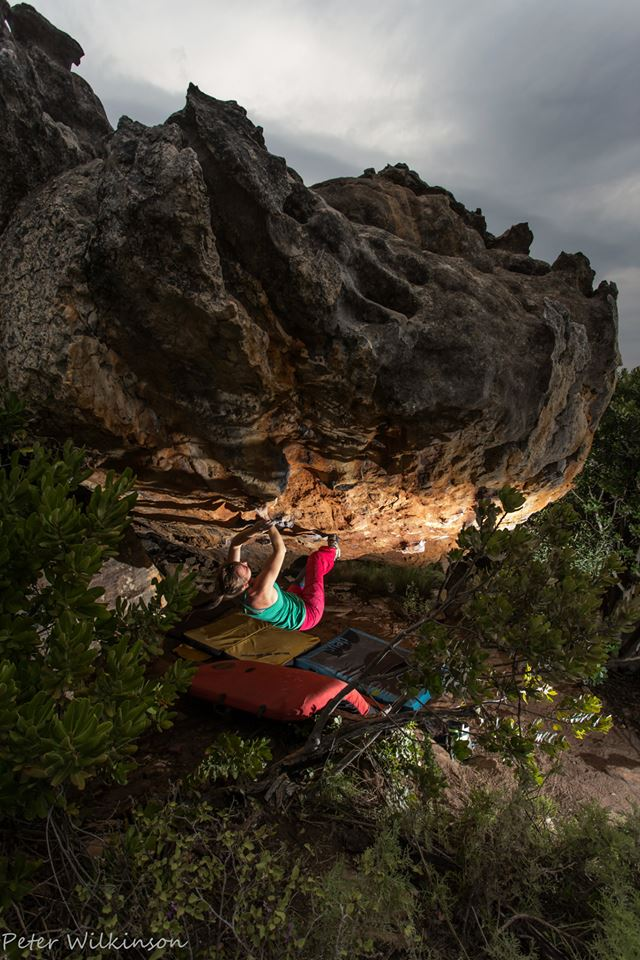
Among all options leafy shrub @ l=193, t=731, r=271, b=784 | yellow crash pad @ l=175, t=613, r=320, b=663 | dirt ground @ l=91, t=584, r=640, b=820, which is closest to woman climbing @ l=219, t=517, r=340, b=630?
dirt ground @ l=91, t=584, r=640, b=820

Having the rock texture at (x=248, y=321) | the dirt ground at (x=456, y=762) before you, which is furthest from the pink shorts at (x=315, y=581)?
the dirt ground at (x=456, y=762)

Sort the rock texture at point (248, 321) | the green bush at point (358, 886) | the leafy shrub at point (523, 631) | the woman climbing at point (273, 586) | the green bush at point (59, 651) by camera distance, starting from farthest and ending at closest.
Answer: the woman climbing at point (273, 586) < the rock texture at point (248, 321) < the leafy shrub at point (523, 631) < the green bush at point (358, 886) < the green bush at point (59, 651)

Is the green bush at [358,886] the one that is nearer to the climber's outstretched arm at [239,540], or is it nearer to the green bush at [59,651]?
the green bush at [59,651]

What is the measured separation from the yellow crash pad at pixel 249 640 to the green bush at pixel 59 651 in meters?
4.89

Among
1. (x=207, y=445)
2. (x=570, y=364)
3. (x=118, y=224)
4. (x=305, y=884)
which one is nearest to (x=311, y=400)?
(x=207, y=445)

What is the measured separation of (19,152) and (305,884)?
567cm

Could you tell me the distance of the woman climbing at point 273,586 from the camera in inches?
193

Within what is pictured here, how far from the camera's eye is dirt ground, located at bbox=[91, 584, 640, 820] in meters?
4.43

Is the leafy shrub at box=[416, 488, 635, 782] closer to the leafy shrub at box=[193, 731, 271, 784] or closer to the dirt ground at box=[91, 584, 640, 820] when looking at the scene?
the dirt ground at box=[91, 584, 640, 820]

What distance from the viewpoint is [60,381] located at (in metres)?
3.64

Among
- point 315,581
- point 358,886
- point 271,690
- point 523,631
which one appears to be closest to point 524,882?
point 358,886

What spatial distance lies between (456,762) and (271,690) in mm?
2301

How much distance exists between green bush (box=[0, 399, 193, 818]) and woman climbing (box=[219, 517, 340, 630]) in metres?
2.12

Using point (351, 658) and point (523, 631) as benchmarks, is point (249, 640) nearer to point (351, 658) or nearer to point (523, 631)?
point (351, 658)
